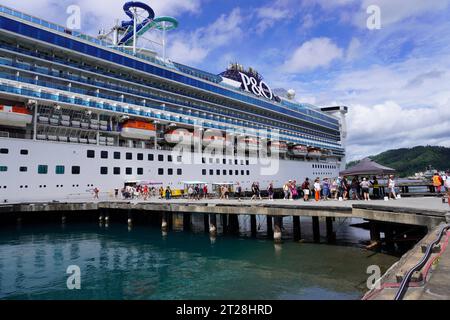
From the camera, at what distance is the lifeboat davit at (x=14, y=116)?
2416 cm

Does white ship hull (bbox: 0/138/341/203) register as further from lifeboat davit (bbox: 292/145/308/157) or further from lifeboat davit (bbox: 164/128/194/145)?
lifeboat davit (bbox: 292/145/308/157)

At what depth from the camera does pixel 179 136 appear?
37.2 m

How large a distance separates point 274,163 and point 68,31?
35.7m

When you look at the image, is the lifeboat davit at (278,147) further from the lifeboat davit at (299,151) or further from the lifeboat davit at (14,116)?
the lifeboat davit at (14,116)

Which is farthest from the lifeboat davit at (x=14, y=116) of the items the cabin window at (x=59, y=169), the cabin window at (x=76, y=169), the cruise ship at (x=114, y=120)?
the cabin window at (x=76, y=169)

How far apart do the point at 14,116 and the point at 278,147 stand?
39265 mm

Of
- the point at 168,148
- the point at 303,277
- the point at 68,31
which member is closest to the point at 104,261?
the point at 303,277

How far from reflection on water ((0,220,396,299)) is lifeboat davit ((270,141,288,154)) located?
3252 centimetres

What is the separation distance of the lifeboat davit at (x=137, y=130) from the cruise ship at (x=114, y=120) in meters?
0.11

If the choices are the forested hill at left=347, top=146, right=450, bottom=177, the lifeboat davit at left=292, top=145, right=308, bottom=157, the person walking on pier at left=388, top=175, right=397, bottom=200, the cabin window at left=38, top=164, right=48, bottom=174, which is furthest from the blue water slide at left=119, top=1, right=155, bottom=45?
the forested hill at left=347, top=146, right=450, bottom=177

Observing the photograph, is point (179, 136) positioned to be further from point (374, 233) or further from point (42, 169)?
point (374, 233)

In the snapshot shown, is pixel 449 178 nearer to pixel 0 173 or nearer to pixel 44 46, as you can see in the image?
pixel 0 173

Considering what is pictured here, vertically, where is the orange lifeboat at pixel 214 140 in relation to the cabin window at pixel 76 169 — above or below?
above

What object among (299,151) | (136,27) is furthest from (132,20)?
(299,151)
